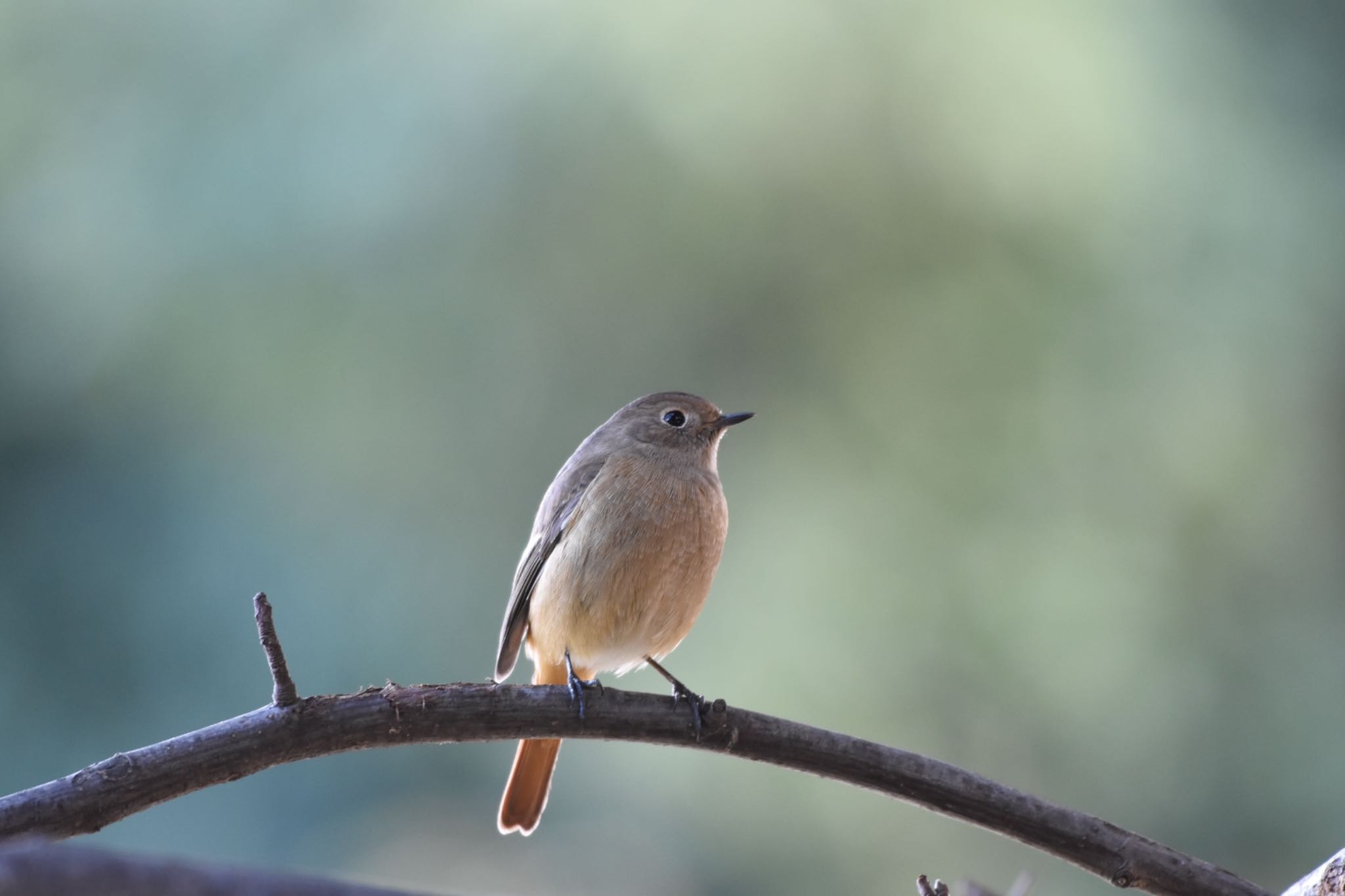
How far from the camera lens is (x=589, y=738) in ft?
7.19

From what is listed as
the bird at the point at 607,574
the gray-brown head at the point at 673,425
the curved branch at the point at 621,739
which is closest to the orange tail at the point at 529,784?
the bird at the point at 607,574

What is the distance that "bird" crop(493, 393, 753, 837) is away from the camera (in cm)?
324

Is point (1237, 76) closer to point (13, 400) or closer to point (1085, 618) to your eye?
point (1085, 618)

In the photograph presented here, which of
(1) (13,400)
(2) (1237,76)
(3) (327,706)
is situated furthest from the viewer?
(2) (1237,76)

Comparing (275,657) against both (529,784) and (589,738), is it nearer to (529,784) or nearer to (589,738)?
(589,738)

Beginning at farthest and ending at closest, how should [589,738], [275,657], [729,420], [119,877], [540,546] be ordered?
[729,420]
[540,546]
[589,738]
[275,657]
[119,877]

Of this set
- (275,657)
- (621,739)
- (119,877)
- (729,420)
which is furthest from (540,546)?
(119,877)

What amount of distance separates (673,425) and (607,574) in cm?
76

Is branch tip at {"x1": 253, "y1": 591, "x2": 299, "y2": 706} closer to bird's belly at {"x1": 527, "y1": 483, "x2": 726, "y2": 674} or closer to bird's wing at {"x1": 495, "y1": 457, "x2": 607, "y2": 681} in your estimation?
bird's belly at {"x1": 527, "y1": 483, "x2": 726, "y2": 674}

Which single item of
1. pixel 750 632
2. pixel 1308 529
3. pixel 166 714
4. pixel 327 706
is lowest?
pixel 327 706

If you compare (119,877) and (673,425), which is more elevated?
(673,425)

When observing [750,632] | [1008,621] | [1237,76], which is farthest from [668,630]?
[1237,76]

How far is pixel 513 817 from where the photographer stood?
3201 millimetres

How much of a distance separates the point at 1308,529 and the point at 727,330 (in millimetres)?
2325
